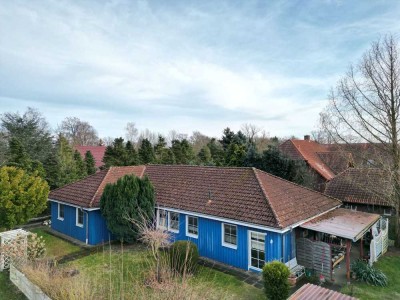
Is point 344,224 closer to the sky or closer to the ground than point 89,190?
closer to the ground

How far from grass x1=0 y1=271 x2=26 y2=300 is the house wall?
713 centimetres

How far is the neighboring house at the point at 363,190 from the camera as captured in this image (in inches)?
609

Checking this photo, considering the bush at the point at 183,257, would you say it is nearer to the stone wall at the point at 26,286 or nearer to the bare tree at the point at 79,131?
the stone wall at the point at 26,286

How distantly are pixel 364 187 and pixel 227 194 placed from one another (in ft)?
31.3

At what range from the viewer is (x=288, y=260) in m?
11.1

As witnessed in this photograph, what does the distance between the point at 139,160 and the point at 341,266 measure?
2037 cm

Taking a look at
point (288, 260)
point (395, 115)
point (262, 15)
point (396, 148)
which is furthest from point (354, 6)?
point (288, 260)

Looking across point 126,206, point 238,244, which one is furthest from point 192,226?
point 126,206

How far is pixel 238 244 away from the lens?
11.6m

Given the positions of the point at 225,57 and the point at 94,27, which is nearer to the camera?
the point at 94,27

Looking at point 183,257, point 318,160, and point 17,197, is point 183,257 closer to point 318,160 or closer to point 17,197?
point 17,197

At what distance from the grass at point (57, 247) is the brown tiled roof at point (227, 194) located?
89.1 inches

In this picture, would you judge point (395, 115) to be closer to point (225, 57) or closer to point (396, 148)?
point (396, 148)

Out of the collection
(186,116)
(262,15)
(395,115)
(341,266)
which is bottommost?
(341,266)
